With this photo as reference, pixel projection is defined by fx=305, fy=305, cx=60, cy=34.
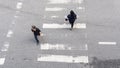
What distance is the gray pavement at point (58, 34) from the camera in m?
18.2

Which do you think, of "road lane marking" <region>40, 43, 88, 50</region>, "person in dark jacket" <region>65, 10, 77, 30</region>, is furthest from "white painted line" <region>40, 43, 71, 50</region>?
"person in dark jacket" <region>65, 10, 77, 30</region>

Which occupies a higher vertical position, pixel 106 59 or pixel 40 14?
pixel 40 14

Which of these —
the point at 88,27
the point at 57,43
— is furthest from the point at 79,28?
the point at 57,43

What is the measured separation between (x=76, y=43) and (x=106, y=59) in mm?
2267

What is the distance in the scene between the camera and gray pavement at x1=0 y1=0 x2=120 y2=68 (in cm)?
1823

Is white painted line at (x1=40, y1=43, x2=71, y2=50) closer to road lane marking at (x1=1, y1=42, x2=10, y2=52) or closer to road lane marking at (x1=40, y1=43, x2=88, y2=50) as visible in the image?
road lane marking at (x1=40, y1=43, x2=88, y2=50)

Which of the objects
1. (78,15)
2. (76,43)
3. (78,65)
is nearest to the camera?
(78,65)

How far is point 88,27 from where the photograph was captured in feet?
66.4

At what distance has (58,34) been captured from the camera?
20.0 m

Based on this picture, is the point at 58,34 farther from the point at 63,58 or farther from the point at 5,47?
the point at 5,47

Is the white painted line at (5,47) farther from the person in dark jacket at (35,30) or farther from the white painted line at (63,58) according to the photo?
the white painted line at (63,58)

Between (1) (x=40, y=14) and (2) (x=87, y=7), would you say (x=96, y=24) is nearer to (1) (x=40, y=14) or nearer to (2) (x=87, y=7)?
(2) (x=87, y=7)

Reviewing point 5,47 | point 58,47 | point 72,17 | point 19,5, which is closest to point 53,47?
point 58,47

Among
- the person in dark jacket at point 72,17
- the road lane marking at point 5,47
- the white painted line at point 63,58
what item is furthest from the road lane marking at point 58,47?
the road lane marking at point 5,47
